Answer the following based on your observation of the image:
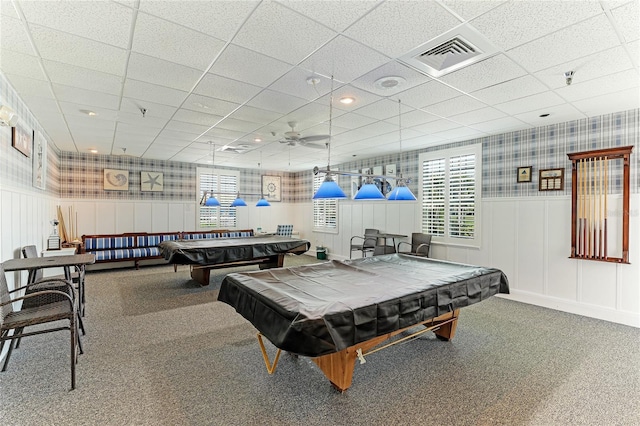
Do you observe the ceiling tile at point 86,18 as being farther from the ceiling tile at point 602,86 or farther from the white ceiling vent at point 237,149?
the ceiling tile at point 602,86

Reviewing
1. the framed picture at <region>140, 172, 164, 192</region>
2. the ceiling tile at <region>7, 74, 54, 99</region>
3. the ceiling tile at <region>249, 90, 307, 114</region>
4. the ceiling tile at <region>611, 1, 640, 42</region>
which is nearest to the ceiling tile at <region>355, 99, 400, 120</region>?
the ceiling tile at <region>249, 90, 307, 114</region>

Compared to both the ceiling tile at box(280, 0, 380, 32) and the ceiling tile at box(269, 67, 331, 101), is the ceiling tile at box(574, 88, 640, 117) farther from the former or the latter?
the ceiling tile at box(280, 0, 380, 32)

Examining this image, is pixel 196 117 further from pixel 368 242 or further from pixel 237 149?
pixel 368 242

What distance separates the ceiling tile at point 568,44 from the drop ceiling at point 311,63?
12 millimetres

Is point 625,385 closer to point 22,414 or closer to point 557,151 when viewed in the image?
point 557,151

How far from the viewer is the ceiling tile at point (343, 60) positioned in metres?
2.44

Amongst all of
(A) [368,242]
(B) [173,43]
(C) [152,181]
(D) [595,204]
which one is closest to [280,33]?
(B) [173,43]

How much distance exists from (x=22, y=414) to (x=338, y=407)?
7.10ft

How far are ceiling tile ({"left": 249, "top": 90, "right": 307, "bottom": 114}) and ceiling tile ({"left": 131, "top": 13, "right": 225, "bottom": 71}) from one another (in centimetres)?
85

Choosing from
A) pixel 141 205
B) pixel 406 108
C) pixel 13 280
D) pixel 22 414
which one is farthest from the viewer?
pixel 141 205

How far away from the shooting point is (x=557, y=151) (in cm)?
450

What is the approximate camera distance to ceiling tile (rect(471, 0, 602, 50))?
6.39 ft

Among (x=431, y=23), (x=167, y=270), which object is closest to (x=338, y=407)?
(x=431, y=23)

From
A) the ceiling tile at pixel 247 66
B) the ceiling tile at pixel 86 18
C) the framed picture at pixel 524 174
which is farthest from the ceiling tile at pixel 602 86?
the ceiling tile at pixel 86 18
